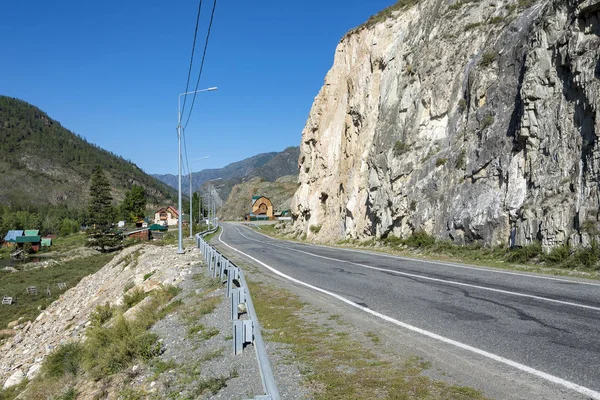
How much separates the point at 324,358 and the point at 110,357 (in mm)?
4763

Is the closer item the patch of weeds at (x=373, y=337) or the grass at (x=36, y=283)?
the patch of weeds at (x=373, y=337)

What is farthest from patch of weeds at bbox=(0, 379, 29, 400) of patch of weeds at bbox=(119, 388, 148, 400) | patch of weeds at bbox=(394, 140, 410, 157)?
patch of weeds at bbox=(394, 140, 410, 157)

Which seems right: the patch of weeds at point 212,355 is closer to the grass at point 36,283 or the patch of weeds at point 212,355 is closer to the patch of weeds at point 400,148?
the patch of weeds at point 400,148

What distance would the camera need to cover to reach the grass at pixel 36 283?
1257 inches

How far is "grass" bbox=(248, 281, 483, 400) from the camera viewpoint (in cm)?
483

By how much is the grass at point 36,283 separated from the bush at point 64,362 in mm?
21089

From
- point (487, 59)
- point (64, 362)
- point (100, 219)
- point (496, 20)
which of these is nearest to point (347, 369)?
point (64, 362)

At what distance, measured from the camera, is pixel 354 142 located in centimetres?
4019

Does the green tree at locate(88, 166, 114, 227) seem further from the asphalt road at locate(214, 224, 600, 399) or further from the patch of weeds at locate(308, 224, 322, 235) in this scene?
the asphalt road at locate(214, 224, 600, 399)

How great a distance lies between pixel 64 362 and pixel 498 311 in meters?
9.97

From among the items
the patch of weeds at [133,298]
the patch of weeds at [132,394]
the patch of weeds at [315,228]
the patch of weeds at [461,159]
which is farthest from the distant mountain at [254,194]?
the patch of weeds at [132,394]

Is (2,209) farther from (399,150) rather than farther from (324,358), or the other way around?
(324,358)

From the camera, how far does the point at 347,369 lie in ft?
18.7

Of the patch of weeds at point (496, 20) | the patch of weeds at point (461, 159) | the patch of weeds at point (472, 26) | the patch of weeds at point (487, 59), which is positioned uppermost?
the patch of weeds at point (472, 26)
